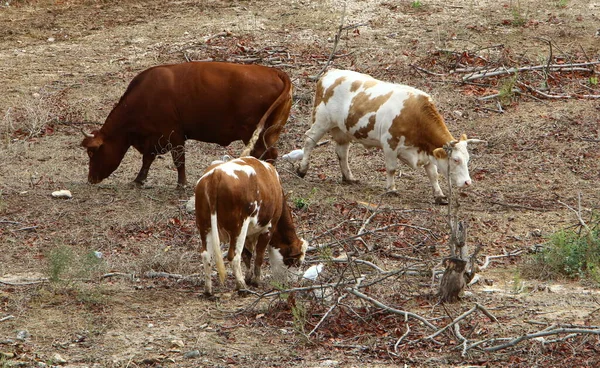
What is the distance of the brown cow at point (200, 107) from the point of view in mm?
12430

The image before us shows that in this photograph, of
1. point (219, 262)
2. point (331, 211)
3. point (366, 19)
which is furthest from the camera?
point (366, 19)

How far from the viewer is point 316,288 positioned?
828 cm

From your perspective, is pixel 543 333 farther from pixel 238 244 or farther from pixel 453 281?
pixel 238 244

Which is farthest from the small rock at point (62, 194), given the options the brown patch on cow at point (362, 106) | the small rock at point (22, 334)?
the small rock at point (22, 334)

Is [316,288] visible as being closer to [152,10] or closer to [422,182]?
[422,182]

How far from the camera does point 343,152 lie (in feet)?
42.3

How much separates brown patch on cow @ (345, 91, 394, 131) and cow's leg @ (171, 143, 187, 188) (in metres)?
1.99

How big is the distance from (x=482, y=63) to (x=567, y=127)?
2511mm

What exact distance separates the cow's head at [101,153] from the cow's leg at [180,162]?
0.74 meters

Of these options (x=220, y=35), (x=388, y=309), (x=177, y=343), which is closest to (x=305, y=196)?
(x=388, y=309)

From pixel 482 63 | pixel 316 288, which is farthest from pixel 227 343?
pixel 482 63

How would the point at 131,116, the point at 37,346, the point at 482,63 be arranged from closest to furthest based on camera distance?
the point at 37,346
the point at 131,116
the point at 482,63

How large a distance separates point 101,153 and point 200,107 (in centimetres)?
140

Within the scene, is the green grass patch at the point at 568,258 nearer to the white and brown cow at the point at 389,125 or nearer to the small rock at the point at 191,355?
the white and brown cow at the point at 389,125
